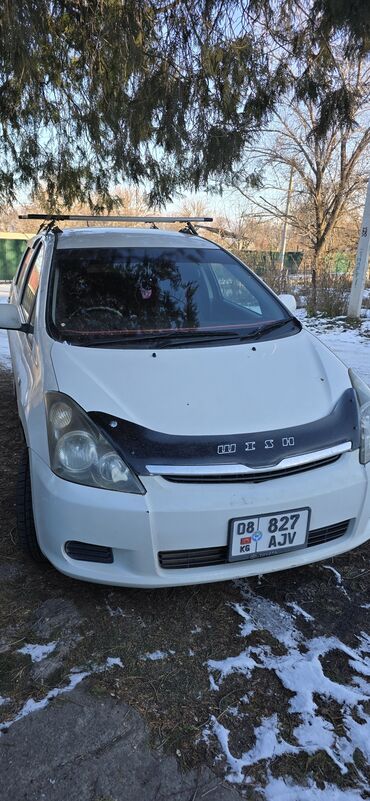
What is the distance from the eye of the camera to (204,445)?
2.00 metres

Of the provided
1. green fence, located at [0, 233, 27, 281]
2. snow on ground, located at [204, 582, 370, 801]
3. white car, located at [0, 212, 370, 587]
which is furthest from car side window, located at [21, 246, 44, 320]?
green fence, located at [0, 233, 27, 281]

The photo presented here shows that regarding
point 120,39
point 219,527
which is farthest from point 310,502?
point 120,39

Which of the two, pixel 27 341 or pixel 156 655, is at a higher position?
pixel 27 341

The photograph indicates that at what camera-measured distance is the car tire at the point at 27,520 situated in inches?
91.7

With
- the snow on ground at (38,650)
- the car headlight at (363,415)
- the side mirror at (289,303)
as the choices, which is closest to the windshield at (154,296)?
the side mirror at (289,303)

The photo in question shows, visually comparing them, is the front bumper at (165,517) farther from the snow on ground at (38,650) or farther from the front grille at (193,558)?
the snow on ground at (38,650)

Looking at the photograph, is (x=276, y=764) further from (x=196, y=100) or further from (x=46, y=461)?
(x=196, y=100)

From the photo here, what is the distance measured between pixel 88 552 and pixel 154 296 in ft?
5.31

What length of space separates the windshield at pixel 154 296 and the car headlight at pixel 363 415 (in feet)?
1.85

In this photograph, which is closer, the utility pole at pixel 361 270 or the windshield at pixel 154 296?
the windshield at pixel 154 296

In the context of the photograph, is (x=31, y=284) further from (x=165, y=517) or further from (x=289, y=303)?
(x=165, y=517)

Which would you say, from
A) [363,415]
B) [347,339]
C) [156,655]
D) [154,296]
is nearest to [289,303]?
[154,296]

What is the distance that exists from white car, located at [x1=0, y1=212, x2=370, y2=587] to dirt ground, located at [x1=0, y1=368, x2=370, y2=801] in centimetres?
25

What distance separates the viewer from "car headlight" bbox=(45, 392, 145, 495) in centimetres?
197
